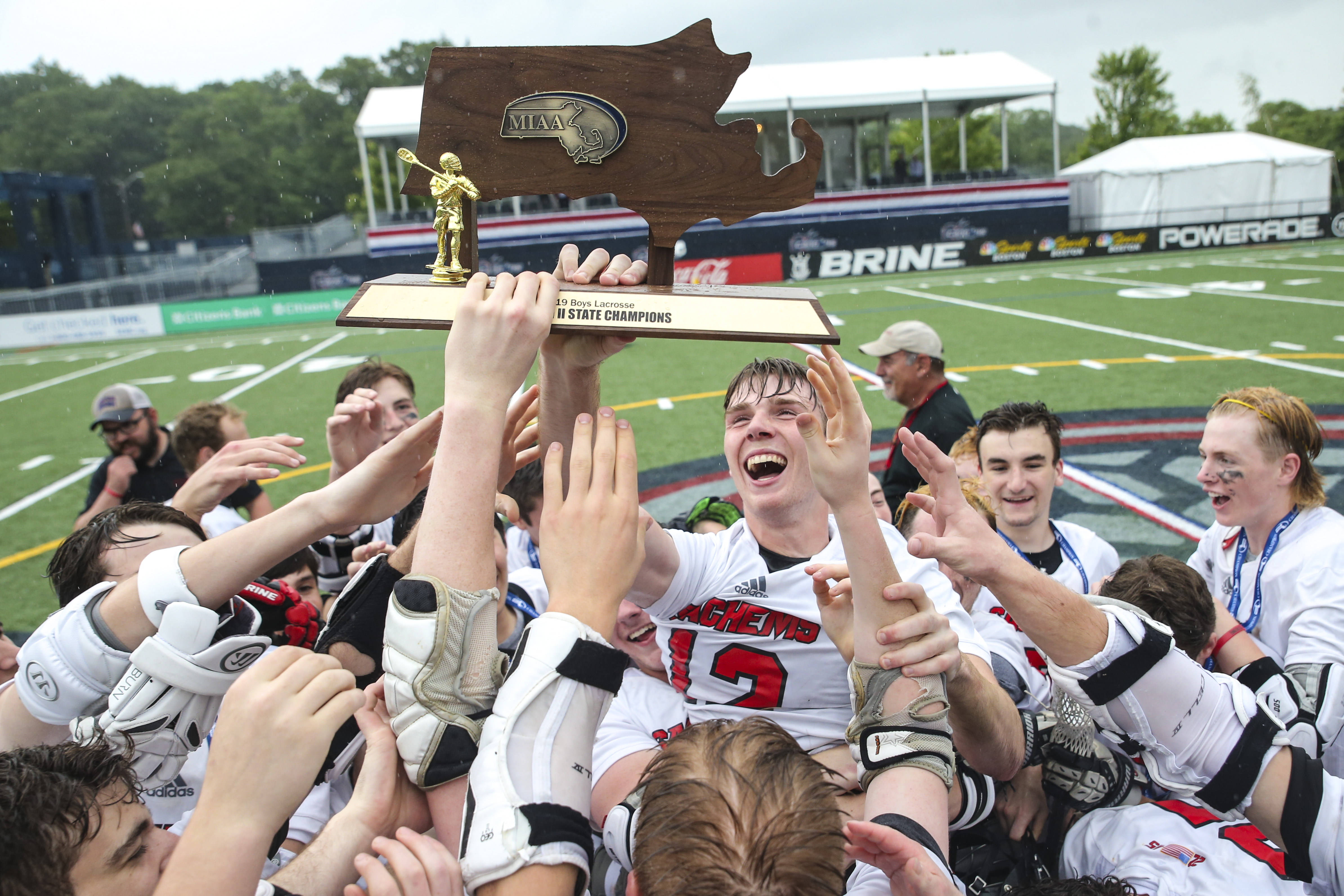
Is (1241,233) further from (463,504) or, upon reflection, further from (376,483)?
(463,504)

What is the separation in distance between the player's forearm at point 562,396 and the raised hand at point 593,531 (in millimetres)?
459

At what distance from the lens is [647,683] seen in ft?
9.79

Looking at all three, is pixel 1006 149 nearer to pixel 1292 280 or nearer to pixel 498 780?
pixel 1292 280

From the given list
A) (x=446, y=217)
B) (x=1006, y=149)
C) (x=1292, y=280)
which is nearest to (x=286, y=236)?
(x=1006, y=149)

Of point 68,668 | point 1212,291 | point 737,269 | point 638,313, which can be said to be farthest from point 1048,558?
point 737,269

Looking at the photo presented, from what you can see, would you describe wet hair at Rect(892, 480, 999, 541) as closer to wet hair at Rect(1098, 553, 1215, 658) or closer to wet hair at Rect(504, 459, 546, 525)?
wet hair at Rect(1098, 553, 1215, 658)

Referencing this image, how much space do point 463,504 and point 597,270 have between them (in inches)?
34.7

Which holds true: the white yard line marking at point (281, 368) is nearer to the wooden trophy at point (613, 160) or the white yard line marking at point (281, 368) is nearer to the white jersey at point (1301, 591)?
the wooden trophy at point (613, 160)

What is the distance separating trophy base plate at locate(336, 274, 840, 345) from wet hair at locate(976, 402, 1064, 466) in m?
2.10

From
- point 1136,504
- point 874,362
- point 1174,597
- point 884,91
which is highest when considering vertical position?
point 884,91

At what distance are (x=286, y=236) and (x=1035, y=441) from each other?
112 feet

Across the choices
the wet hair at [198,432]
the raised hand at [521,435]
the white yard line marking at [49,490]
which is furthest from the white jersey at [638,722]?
the white yard line marking at [49,490]

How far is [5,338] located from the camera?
22.0 meters

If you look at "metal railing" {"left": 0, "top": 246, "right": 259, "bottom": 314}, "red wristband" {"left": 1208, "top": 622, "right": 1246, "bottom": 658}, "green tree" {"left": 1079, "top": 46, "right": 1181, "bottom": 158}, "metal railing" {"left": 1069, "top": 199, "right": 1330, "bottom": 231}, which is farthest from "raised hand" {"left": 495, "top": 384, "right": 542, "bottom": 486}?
"green tree" {"left": 1079, "top": 46, "right": 1181, "bottom": 158}
